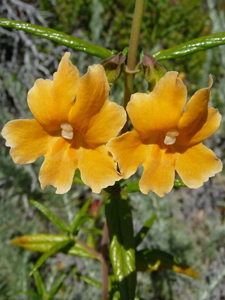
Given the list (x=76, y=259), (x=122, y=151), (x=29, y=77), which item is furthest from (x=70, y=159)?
(x=29, y=77)

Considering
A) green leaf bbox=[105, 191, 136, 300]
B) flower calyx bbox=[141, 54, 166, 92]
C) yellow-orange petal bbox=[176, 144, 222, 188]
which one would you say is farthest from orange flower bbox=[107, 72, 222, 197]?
green leaf bbox=[105, 191, 136, 300]

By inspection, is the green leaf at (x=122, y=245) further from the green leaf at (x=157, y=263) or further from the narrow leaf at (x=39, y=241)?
the narrow leaf at (x=39, y=241)

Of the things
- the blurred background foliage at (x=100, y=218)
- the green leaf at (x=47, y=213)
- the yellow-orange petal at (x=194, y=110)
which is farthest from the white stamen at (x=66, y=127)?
the blurred background foliage at (x=100, y=218)

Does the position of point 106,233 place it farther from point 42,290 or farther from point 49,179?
point 42,290

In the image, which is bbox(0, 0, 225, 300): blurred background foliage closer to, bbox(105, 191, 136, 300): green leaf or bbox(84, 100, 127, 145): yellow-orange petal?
bbox(105, 191, 136, 300): green leaf

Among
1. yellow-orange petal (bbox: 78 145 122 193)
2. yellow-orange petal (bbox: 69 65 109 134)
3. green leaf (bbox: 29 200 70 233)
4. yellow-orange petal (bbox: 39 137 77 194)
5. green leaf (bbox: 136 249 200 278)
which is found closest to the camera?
yellow-orange petal (bbox: 69 65 109 134)

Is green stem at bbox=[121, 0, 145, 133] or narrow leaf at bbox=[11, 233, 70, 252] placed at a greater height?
green stem at bbox=[121, 0, 145, 133]

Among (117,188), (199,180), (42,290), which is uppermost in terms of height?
(199,180)
